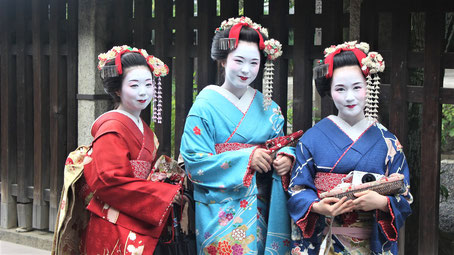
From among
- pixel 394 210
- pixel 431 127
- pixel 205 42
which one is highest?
pixel 205 42

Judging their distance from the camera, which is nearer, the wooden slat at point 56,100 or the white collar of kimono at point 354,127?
the white collar of kimono at point 354,127

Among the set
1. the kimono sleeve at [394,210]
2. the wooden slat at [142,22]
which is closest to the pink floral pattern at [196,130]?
the kimono sleeve at [394,210]

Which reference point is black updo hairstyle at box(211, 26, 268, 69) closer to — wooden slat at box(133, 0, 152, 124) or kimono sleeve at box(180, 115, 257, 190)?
kimono sleeve at box(180, 115, 257, 190)

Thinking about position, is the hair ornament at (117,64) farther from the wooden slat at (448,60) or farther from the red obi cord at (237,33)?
the wooden slat at (448,60)

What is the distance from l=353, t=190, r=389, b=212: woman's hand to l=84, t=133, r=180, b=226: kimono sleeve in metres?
1.23

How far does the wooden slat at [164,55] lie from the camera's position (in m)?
6.45

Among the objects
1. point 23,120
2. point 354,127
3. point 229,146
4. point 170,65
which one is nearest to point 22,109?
point 23,120

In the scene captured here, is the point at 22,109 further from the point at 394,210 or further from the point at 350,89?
the point at 394,210

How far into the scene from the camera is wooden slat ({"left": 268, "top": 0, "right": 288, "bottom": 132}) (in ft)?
18.5

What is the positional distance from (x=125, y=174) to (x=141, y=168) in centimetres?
19

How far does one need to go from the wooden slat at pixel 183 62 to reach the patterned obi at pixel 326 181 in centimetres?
211

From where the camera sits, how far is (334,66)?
444 centimetres

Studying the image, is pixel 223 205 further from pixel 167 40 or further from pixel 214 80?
pixel 167 40

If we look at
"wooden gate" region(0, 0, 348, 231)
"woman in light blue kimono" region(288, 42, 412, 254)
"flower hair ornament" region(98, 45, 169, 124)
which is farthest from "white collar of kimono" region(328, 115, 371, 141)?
"flower hair ornament" region(98, 45, 169, 124)
